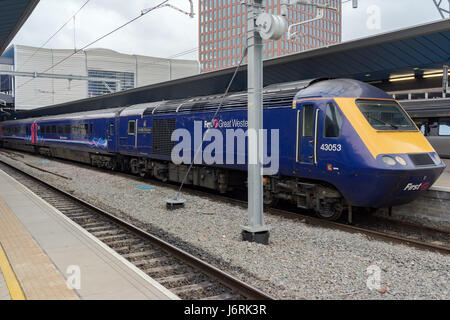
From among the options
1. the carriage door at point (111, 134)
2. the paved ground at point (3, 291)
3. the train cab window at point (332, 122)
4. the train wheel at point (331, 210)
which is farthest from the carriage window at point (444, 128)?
the paved ground at point (3, 291)

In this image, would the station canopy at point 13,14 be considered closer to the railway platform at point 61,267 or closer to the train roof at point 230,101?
the train roof at point 230,101

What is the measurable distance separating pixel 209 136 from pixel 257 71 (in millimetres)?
5538

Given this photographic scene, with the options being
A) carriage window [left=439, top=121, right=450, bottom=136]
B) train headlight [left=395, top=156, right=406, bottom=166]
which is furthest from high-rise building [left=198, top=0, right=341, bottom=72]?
train headlight [left=395, top=156, right=406, bottom=166]

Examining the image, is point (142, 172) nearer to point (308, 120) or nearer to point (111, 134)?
point (111, 134)

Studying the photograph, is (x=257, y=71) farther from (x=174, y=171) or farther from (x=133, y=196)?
(x=174, y=171)

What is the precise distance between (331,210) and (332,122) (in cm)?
223

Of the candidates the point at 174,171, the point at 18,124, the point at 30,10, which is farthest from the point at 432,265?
the point at 18,124

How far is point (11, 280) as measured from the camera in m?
5.26

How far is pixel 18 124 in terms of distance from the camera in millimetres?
38344

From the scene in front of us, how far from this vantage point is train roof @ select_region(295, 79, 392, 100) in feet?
29.2

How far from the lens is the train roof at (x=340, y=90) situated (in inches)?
350

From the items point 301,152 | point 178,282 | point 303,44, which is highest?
point 303,44

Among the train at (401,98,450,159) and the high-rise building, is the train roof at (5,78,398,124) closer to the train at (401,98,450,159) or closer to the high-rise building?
the train at (401,98,450,159)

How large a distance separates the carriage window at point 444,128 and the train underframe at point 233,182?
34.4ft
